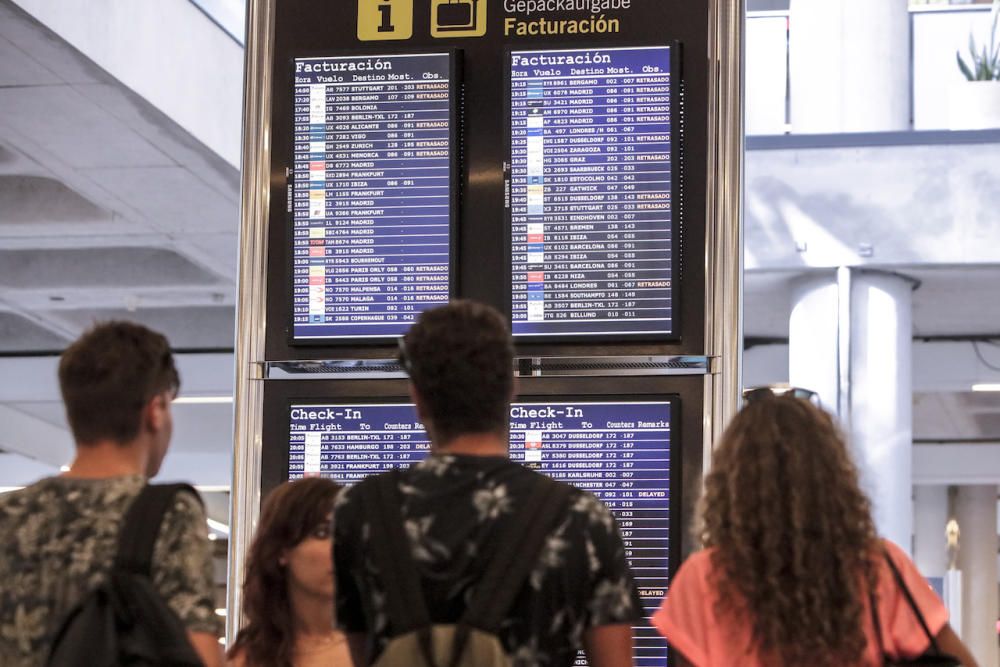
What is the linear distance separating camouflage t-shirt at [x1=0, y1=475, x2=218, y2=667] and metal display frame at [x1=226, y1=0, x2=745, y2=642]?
5.02 ft

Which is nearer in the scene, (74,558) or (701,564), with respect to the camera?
(74,558)

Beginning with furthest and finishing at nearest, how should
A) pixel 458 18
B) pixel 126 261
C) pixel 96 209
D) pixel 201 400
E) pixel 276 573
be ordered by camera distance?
pixel 201 400 < pixel 126 261 < pixel 96 209 < pixel 458 18 < pixel 276 573

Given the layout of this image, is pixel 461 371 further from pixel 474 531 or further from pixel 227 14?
pixel 227 14

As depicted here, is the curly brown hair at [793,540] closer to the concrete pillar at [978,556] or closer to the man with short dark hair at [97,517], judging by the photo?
the man with short dark hair at [97,517]

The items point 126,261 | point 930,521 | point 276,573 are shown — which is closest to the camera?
point 276,573

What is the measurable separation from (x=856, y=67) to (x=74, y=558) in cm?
822

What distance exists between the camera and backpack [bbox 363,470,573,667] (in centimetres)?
235

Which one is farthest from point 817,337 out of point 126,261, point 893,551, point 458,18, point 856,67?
point 893,551

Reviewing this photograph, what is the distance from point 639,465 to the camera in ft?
12.8

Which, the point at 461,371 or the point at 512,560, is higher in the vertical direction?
the point at 461,371

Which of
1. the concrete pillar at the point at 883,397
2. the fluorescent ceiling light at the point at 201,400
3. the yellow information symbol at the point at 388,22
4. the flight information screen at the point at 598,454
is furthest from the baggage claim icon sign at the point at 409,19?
the fluorescent ceiling light at the point at 201,400

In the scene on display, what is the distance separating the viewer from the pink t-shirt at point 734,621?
2.54 meters

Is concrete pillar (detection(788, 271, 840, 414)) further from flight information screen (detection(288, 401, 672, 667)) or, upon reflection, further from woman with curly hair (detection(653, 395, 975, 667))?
woman with curly hair (detection(653, 395, 975, 667))

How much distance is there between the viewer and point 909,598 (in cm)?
254
